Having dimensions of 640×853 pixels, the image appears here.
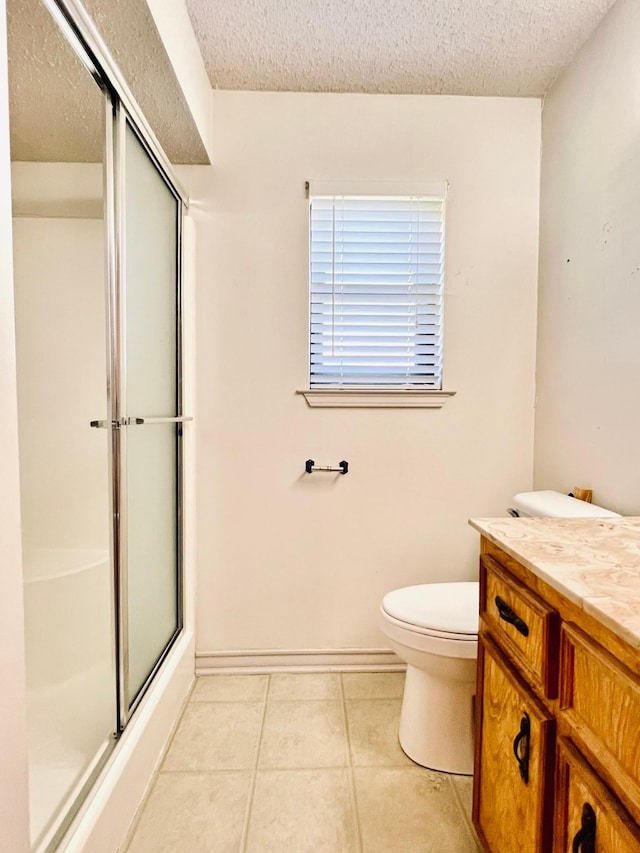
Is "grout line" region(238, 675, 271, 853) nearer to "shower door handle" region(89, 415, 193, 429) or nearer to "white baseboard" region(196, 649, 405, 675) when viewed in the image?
"white baseboard" region(196, 649, 405, 675)

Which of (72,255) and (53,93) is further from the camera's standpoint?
(72,255)

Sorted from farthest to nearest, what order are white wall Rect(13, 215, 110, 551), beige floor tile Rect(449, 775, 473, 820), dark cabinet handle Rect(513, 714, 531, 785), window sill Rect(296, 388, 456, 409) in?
window sill Rect(296, 388, 456, 409)
white wall Rect(13, 215, 110, 551)
beige floor tile Rect(449, 775, 473, 820)
dark cabinet handle Rect(513, 714, 531, 785)

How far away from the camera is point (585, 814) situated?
66cm

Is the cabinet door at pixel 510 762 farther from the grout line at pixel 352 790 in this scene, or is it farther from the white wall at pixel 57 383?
the white wall at pixel 57 383

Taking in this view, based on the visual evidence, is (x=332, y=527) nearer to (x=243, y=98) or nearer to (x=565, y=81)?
(x=243, y=98)

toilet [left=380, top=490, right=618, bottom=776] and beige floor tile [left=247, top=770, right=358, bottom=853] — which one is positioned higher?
toilet [left=380, top=490, right=618, bottom=776]

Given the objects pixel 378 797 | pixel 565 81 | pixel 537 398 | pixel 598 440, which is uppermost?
pixel 565 81

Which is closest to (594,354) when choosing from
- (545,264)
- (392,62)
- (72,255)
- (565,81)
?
(545,264)

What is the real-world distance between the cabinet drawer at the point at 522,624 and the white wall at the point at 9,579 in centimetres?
89

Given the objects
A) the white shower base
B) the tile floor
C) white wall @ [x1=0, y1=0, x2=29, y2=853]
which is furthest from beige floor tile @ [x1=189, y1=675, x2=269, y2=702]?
white wall @ [x1=0, y1=0, x2=29, y2=853]

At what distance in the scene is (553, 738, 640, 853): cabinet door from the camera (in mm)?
586

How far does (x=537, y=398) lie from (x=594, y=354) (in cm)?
38

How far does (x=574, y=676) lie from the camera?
28.2 inches

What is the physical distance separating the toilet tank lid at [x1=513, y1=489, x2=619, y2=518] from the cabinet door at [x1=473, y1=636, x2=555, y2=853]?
0.53 meters
